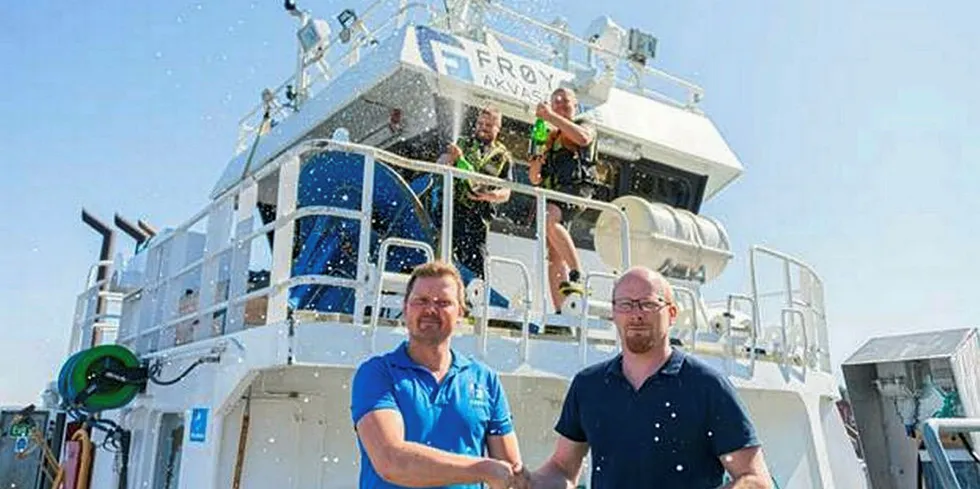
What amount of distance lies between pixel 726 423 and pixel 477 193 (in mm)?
3292

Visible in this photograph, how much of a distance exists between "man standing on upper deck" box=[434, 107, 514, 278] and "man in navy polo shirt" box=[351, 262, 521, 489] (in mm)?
2735

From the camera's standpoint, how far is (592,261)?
7340 mm

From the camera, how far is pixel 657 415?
2340 mm

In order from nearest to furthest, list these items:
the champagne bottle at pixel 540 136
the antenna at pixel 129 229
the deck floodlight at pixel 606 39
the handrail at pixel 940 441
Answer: the handrail at pixel 940 441, the champagne bottle at pixel 540 136, the deck floodlight at pixel 606 39, the antenna at pixel 129 229

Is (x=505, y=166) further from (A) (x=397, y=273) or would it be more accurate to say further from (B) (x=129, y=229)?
(B) (x=129, y=229)

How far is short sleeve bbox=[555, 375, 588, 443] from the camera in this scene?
2607 millimetres

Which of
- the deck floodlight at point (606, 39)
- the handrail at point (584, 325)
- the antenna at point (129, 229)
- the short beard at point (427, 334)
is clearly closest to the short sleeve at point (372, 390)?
the short beard at point (427, 334)

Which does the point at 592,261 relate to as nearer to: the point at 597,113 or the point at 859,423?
the point at 597,113

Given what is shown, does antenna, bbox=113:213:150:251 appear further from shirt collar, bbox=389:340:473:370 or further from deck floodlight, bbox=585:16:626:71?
Result: shirt collar, bbox=389:340:473:370

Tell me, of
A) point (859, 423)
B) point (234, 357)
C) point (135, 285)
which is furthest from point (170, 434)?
point (859, 423)

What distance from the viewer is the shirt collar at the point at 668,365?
239cm

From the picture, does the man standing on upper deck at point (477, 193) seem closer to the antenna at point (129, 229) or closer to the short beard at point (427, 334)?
the short beard at point (427, 334)

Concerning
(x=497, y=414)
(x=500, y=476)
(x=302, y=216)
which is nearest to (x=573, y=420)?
(x=497, y=414)

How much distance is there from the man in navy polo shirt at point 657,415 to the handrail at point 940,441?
0.66 meters
